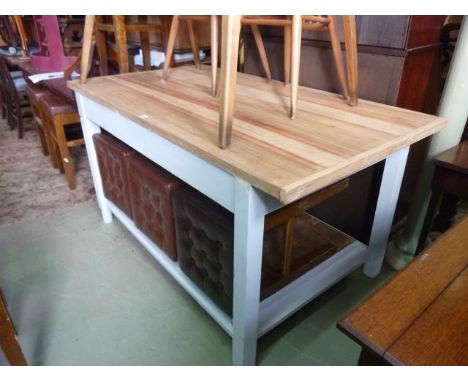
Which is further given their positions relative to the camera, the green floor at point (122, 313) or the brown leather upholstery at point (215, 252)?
the green floor at point (122, 313)

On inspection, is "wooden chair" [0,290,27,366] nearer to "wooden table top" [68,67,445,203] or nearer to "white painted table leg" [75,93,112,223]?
"wooden table top" [68,67,445,203]

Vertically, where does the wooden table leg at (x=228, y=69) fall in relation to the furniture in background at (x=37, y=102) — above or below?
above

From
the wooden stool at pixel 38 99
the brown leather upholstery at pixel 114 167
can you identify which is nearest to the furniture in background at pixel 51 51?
the wooden stool at pixel 38 99

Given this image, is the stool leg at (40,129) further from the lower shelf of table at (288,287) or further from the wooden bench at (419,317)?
the wooden bench at (419,317)

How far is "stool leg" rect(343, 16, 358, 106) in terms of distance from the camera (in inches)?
45.5

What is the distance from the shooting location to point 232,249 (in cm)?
101

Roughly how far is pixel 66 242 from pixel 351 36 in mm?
1555

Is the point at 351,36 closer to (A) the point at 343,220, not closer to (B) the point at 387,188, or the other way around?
(B) the point at 387,188

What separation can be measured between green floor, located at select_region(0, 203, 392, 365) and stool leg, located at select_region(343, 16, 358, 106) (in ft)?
2.56

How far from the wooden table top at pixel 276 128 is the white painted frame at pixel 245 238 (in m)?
0.05

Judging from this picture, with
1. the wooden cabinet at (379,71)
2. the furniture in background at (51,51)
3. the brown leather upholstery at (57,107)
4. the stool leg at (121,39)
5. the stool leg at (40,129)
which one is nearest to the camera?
the wooden cabinet at (379,71)

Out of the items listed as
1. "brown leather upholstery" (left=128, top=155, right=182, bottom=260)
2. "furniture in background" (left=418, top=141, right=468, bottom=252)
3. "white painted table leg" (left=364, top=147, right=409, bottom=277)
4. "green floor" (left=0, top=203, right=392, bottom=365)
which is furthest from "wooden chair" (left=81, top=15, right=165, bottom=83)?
"furniture in background" (left=418, top=141, right=468, bottom=252)

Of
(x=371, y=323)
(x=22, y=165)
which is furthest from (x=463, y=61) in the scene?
(x=22, y=165)

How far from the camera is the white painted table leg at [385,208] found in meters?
1.24
